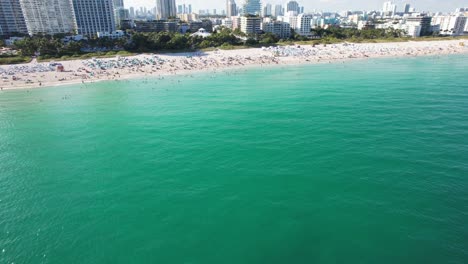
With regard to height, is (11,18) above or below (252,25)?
above

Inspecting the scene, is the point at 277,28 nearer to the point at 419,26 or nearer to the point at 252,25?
the point at 252,25

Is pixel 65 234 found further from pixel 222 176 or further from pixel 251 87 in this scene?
pixel 251 87

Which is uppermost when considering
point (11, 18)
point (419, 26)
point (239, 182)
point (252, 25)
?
point (11, 18)

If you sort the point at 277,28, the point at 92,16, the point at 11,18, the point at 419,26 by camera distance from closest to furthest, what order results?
the point at 277,28 → the point at 419,26 → the point at 11,18 → the point at 92,16

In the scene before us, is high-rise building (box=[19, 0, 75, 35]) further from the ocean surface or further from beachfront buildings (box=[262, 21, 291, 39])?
the ocean surface

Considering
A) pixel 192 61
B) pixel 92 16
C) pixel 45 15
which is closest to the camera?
pixel 192 61

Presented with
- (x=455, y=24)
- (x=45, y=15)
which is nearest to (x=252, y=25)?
(x=45, y=15)

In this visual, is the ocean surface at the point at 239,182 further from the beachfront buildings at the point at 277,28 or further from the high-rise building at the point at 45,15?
the high-rise building at the point at 45,15

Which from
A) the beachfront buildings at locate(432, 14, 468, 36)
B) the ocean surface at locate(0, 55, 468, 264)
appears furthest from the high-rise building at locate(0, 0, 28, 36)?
the beachfront buildings at locate(432, 14, 468, 36)
